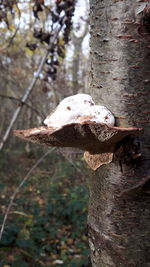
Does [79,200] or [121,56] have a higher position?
[121,56]

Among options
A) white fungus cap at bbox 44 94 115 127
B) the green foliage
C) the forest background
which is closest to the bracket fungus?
white fungus cap at bbox 44 94 115 127

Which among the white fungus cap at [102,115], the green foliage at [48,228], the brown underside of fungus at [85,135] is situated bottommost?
the green foliage at [48,228]

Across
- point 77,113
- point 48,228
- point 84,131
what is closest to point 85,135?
point 84,131

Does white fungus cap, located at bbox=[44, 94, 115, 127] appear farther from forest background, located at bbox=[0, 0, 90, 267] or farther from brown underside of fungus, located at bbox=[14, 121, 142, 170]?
forest background, located at bbox=[0, 0, 90, 267]

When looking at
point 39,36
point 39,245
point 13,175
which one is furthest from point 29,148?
point 39,36

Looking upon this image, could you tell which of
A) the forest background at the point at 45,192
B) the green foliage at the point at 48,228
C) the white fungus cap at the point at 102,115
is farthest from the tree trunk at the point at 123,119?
the green foliage at the point at 48,228

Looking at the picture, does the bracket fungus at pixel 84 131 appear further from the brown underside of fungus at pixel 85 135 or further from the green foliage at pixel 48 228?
the green foliage at pixel 48 228

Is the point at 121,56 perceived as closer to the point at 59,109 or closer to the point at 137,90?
the point at 137,90
